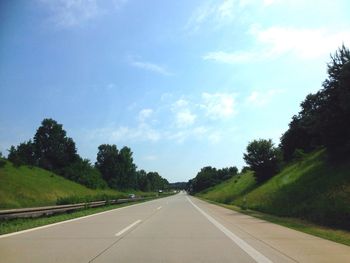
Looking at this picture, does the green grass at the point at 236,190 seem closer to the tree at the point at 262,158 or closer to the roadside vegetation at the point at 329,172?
the tree at the point at 262,158

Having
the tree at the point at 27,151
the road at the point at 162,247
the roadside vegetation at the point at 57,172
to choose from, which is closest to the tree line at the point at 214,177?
the roadside vegetation at the point at 57,172

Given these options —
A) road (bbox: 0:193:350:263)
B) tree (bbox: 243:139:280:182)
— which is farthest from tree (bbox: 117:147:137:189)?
road (bbox: 0:193:350:263)

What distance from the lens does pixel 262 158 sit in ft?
209

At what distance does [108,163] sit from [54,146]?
143 feet

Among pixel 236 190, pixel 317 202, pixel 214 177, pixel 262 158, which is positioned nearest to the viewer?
pixel 317 202

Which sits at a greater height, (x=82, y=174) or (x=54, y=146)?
(x=54, y=146)

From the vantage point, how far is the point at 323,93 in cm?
3575

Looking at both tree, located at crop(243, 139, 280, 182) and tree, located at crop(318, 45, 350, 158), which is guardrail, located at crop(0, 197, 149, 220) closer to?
tree, located at crop(318, 45, 350, 158)

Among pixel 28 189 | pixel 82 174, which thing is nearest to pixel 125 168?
pixel 82 174

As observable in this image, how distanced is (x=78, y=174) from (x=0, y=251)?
9589 centimetres

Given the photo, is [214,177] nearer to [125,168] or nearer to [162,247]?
Result: [125,168]

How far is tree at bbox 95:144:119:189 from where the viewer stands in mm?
155500

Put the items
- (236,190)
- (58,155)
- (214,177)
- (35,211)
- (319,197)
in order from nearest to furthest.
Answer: (35,211)
(319,197)
(236,190)
(58,155)
(214,177)

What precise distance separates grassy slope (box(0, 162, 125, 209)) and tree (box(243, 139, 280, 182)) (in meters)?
26.6
